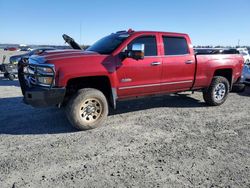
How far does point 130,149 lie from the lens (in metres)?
4.35

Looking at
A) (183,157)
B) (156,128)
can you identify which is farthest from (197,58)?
(183,157)

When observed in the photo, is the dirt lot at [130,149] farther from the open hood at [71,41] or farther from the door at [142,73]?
the open hood at [71,41]

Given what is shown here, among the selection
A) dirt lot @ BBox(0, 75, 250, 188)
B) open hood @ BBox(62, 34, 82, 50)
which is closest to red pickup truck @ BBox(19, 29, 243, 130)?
dirt lot @ BBox(0, 75, 250, 188)

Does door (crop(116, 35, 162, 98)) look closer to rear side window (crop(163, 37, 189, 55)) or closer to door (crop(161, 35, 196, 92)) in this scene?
door (crop(161, 35, 196, 92))

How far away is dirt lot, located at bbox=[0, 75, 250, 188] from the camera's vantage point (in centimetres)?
341

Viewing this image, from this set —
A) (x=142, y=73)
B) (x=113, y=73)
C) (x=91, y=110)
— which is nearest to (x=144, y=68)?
(x=142, y=73)

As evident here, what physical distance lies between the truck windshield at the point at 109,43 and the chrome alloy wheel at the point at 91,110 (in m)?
1.16

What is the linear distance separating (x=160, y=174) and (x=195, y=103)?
464 cm

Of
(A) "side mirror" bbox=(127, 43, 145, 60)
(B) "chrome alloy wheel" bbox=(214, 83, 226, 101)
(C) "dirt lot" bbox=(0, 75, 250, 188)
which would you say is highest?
(A) "side mirror" bbox=(127, 43, 145, 60)

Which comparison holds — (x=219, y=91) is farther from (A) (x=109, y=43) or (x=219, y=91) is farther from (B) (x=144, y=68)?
(A) (x=109, y=43)

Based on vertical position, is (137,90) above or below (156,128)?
above

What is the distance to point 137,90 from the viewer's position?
19.4 ft

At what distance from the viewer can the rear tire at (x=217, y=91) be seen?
7281 mm

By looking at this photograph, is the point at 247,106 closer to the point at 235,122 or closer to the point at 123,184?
the point at 235,122
